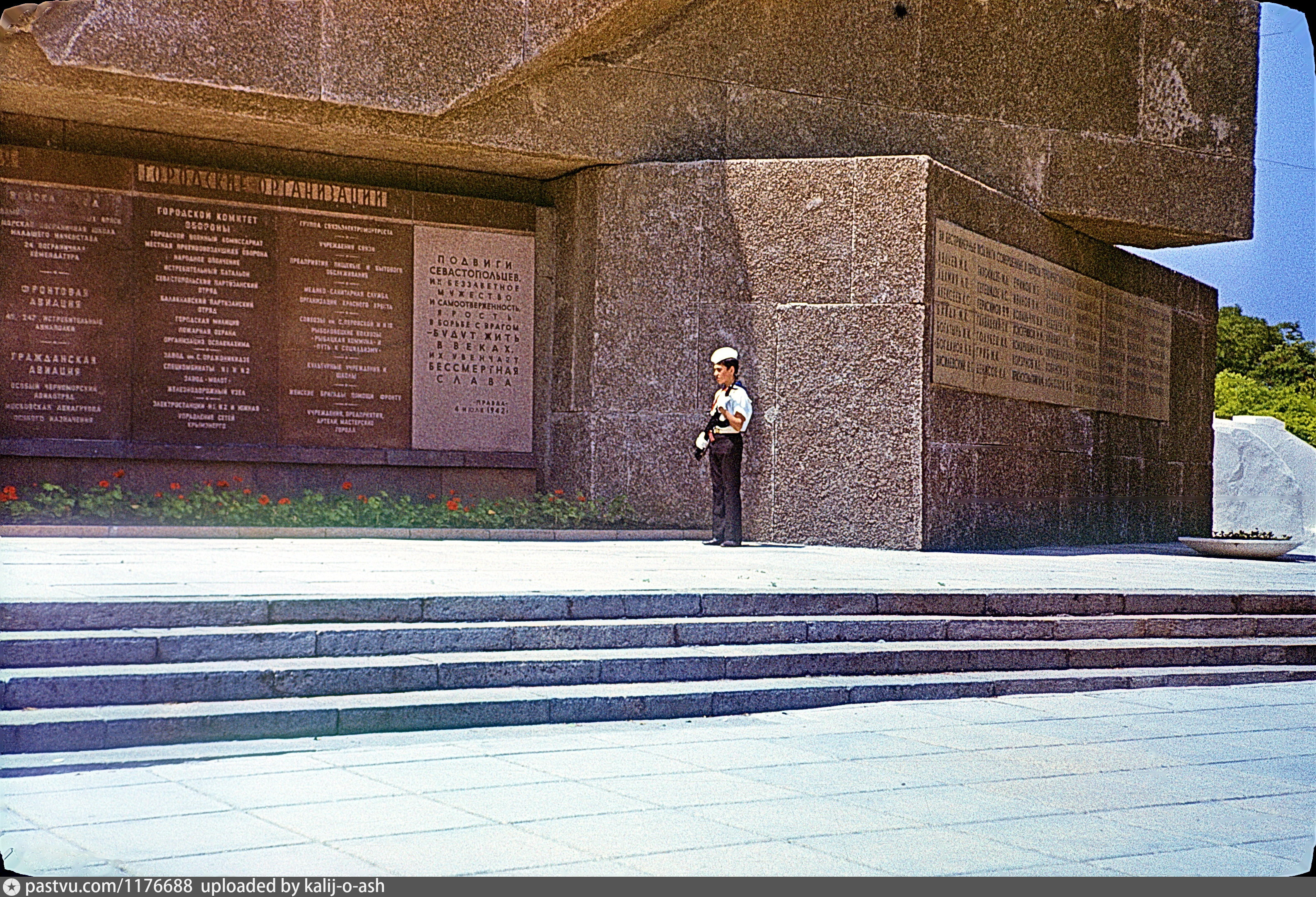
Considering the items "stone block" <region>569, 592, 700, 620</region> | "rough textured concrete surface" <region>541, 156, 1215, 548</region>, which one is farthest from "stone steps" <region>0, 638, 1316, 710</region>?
"rough textured concrete surface" <region>541, 156, 1215, 548</region>

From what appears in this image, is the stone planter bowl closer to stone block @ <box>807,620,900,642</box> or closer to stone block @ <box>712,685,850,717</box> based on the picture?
stone block @ <box>807,620,900,642</box>

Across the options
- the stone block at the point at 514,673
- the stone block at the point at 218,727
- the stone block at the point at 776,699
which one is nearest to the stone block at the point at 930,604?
the stone block at the point at 776,699

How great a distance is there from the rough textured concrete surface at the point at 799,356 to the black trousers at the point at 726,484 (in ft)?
3.87

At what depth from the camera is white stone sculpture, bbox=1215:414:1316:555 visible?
22.8 m

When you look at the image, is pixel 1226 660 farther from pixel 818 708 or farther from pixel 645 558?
pixel 645 558

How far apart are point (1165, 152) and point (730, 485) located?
25.8ft

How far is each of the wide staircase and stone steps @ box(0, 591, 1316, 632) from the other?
0.01 meters

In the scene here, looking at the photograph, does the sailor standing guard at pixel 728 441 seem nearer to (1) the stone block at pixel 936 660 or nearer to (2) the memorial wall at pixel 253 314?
(2) the memorial wall at pixel 253 314

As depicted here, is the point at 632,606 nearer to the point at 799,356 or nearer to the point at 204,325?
the point at 799,356

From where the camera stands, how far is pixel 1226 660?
9508mm

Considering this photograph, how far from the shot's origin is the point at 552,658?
7551 millimetres

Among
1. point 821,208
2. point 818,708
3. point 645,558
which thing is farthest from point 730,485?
point 818,708

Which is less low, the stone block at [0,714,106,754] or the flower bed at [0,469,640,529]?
the flower bed at [0,469,640,529]

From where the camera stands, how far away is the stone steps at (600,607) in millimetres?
7008
